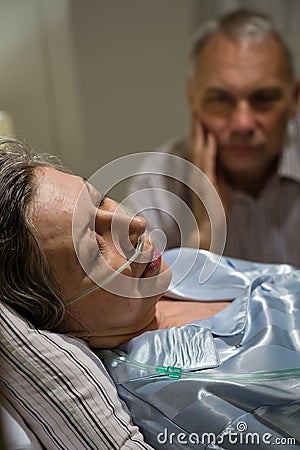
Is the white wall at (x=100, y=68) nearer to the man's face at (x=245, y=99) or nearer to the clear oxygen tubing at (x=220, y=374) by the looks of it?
the man's face at (x=245, y=99)

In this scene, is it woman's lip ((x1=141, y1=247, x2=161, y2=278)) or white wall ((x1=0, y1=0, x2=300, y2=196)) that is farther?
white wall ((x1=0, y1=0, x2=300, y2=196))

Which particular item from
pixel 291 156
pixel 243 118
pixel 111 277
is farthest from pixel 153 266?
pixel 291 156

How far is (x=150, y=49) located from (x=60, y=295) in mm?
1449

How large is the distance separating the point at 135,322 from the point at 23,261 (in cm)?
22

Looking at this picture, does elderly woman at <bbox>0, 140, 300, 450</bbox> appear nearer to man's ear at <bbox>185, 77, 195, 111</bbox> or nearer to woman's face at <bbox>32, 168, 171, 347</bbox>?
woman's face at <bbox>32, 168, 171, 347</bbox>

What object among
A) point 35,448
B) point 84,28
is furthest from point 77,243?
point 84,28

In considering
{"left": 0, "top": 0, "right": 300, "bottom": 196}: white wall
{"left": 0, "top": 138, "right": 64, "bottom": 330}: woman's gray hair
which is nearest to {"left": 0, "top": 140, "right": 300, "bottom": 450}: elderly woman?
{"left": 0, "top": 138, "right": 64, "bottom": 330}: woman's gray hair

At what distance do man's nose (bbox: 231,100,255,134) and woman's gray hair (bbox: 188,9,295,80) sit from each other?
0.16m

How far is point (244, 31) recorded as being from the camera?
1715 mm

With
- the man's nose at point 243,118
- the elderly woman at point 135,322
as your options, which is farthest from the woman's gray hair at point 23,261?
the man's nose at point 243,118

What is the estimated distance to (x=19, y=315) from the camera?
0.93 m

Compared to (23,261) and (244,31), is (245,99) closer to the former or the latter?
(244,31)

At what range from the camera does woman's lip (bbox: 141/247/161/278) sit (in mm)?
1009

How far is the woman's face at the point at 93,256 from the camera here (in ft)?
3.08
